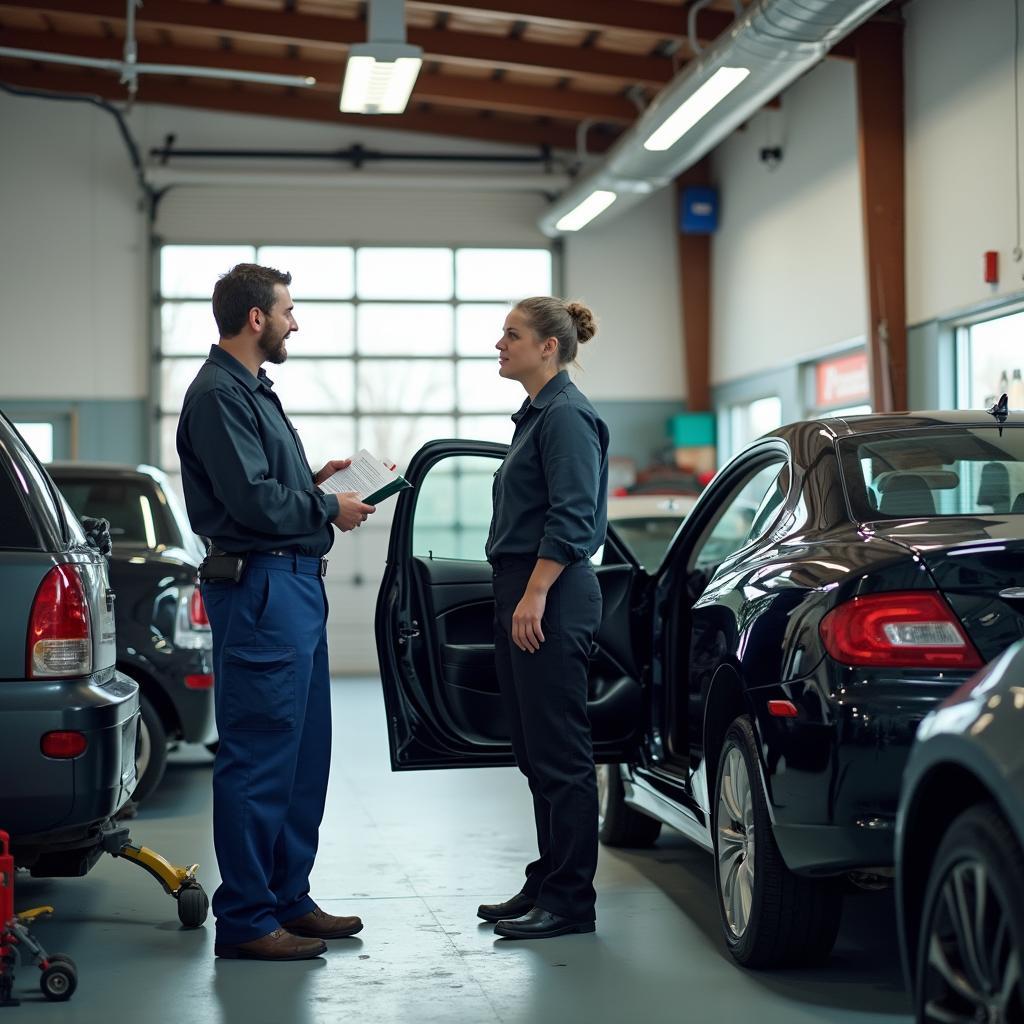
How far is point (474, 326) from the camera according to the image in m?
15.7

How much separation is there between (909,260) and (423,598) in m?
6.88

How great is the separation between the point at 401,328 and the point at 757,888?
12.4m

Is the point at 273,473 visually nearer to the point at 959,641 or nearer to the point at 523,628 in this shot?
the point at 523,628

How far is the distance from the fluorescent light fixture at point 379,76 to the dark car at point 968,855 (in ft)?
25.0

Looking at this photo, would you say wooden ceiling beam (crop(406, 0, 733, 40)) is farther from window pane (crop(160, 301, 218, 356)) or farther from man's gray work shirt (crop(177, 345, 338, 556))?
man's gray work shirt (crop(177, 345, 338, 556))

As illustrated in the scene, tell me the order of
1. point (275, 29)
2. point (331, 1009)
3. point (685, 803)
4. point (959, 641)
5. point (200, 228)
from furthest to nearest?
point (200, 228) < point (275, 29) < point (685, 803) < point (331, 1009) < point (959, 641)

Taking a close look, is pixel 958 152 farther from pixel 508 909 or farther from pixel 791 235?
pixel 508 909

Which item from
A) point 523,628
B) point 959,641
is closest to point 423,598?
point 523,628

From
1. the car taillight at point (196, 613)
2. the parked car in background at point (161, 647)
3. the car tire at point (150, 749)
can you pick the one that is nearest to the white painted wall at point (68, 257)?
the parked car in background at point (161, 647)

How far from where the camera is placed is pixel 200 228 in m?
15.4

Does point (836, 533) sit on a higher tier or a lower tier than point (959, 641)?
higher

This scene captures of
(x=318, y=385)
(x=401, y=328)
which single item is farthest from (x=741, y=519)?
(x=318, y=385)

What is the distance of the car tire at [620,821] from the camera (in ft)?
18.4

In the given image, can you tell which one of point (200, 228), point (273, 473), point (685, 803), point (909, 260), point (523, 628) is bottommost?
point (685, 803)
